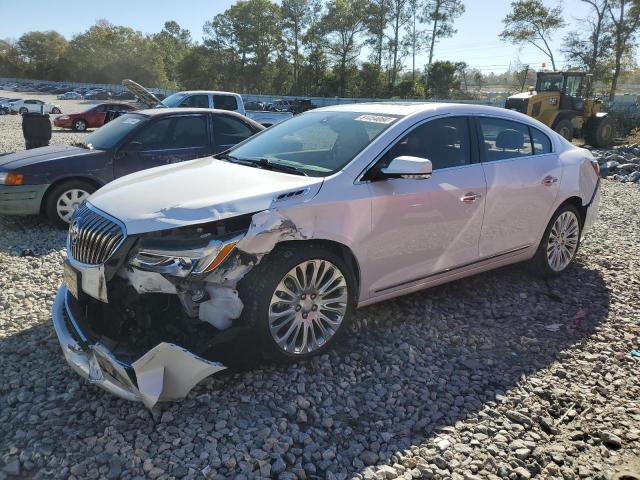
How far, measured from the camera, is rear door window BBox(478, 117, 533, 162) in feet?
14.5

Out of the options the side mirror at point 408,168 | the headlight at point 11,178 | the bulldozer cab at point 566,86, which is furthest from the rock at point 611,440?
the bulldozer cab at point 566,86

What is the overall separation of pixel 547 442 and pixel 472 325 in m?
1.43

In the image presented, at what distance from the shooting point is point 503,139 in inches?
181

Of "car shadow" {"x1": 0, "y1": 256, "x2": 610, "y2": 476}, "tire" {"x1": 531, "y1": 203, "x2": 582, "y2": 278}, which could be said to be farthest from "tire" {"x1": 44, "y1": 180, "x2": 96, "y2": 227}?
"tire" {"x1": 531, "y1": 203, "x2": 582, "y2": 278}

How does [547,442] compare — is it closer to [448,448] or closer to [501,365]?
[448,448]

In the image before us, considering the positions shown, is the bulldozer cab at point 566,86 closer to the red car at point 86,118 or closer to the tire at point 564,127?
the tire at point 564,127

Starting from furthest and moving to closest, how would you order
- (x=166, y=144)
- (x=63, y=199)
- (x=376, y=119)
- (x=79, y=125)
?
(x=79, y=125) → (x=166, y=144) → (x=63, y=199) → (x=376, y=119)

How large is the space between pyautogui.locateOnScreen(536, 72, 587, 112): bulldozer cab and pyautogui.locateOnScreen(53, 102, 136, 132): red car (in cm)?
1824

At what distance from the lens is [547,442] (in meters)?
2.82

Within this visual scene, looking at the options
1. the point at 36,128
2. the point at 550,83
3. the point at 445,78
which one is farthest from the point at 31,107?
the point at 445,78

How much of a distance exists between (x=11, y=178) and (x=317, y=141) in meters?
4.38

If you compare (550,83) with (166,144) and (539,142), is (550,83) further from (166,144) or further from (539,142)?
(166,144)

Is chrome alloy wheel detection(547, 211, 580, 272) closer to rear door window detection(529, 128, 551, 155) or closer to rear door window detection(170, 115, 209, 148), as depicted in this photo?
rear door window detection(529, 128, 551, 155)

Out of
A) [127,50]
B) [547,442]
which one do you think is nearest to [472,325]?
[547,442]
